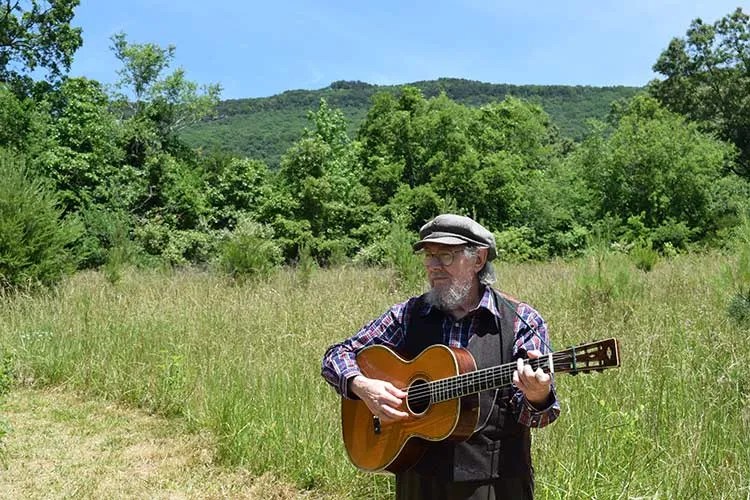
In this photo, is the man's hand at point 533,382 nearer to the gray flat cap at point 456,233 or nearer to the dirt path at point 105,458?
the gray flat cap at point 456,233

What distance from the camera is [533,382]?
73.7 inches

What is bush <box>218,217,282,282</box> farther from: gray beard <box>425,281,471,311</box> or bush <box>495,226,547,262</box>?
bush <box>495,226,547,262</box>

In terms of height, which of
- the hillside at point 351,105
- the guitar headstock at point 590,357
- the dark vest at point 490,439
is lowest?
the dark vest at point 490,439

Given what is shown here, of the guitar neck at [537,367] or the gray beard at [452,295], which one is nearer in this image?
the guitar neck at [537,367]

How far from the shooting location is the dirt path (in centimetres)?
424

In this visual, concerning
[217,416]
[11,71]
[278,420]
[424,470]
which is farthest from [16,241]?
[11,71]

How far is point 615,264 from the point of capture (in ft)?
26.8

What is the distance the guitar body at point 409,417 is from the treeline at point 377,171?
16.3m

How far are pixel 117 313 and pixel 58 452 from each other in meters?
2.57

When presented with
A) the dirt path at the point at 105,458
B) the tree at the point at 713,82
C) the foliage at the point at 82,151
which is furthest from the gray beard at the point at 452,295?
the tree at the point at 713,82

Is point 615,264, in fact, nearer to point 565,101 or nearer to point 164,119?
point 164,119

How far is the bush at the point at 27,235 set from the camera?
377 inches

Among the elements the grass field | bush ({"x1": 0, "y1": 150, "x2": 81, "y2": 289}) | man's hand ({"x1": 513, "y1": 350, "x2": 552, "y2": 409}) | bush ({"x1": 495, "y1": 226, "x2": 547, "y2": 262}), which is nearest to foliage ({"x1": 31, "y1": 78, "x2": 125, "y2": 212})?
bush ({"x1": 0, "y1": 150, "x2": 81, "y2": 289})

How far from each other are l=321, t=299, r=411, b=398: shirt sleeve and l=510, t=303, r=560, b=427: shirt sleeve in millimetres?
450
